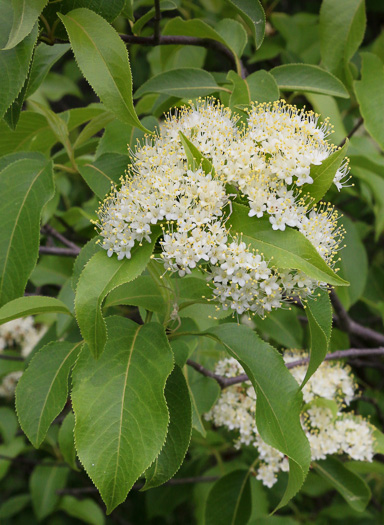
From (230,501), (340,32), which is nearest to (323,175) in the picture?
(340,32)

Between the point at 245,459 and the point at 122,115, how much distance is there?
1.81m

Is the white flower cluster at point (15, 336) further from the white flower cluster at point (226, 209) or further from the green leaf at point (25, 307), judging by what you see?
the white flower cluster at point (226, 209)

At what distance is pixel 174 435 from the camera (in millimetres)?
1554

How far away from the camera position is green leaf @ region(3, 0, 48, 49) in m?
1.28

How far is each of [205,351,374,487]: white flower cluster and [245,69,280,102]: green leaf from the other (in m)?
1.02

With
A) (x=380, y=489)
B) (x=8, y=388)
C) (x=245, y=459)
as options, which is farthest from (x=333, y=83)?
(x=8, y=388)

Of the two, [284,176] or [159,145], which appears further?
[159,145]

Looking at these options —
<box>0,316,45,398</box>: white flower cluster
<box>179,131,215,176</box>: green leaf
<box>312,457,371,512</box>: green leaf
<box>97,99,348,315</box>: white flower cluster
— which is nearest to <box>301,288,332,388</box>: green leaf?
<box>97,99,348,315</box>: white flower cluster

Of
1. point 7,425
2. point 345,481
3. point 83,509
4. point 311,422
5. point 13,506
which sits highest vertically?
point 311,422

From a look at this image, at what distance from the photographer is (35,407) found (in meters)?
1.59

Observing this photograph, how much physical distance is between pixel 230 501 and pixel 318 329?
1326mm

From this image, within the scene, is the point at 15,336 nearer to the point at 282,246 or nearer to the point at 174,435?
the point at 174,435

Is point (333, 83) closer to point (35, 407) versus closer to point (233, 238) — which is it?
point (233, 238)

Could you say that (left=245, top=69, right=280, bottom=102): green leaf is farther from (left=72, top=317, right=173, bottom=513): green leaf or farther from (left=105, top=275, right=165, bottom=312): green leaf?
(left=72, top=317, right=173, bottom=513): green leaf
